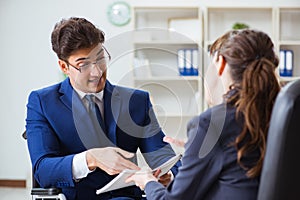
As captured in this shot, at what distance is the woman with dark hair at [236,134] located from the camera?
1462 mm

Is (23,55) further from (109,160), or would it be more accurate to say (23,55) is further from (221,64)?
(221,64)

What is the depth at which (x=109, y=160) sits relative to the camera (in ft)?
6.00

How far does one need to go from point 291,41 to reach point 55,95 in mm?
3612

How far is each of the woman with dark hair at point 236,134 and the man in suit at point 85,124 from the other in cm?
42

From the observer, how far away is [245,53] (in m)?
1.49

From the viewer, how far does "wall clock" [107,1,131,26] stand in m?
5.37

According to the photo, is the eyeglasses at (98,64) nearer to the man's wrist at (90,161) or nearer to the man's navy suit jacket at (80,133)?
the man's navy suit jacket at (80,133)

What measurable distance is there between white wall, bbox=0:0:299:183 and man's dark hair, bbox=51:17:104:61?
3478 millimetres

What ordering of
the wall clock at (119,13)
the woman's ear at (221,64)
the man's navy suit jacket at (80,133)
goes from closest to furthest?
the woman's ear at (221,64) → the man's navy suit jacket at (80,133) → the wall clock at (119,13)

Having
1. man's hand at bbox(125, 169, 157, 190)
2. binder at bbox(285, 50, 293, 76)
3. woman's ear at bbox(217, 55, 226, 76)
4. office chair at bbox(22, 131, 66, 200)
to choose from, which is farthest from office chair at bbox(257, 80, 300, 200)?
binder at bbox(285, 50, 293, 76)

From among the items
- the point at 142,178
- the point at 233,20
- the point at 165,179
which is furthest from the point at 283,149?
the point at 233,20

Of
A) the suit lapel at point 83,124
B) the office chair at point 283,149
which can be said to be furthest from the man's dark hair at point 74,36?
the office chair at point 283,149

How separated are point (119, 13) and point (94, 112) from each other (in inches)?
138

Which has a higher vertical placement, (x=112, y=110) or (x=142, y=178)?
(x=112, y=110)
